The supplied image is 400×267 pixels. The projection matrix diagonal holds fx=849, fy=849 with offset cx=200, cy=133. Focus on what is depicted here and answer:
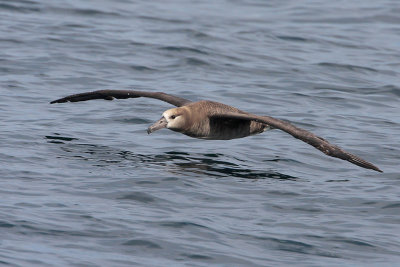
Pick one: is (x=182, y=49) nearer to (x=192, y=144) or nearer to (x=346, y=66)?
(x=346, y=66)

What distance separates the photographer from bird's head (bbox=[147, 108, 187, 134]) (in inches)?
495

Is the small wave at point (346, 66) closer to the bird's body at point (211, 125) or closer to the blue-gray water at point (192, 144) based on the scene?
the blue-gray water at point (192, 144)

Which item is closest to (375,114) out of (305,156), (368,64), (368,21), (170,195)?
(305,156)

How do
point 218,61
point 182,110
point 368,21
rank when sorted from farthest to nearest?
point 368,21 → point 218,61 → point 182,110

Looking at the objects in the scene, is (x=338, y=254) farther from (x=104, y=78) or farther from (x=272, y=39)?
(x=272, y=39)

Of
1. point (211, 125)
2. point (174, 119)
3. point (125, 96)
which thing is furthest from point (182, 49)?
point (174, 119)

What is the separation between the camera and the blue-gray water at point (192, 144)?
30.6ft

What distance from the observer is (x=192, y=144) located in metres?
14.0

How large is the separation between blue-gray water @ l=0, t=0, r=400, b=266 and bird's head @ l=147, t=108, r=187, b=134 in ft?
1.64

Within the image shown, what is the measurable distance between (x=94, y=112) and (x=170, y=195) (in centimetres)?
500

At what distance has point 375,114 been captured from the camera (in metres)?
16.2

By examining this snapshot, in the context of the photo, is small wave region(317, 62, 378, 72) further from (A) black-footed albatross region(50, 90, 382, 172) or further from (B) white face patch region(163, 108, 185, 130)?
(B) white face patch region(163, 108, 185, 130)

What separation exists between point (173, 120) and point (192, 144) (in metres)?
1.43

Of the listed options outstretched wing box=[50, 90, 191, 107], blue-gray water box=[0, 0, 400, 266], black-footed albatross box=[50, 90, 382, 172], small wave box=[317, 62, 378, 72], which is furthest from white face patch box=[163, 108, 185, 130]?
small wave box=[317, 62, 378, 72]
